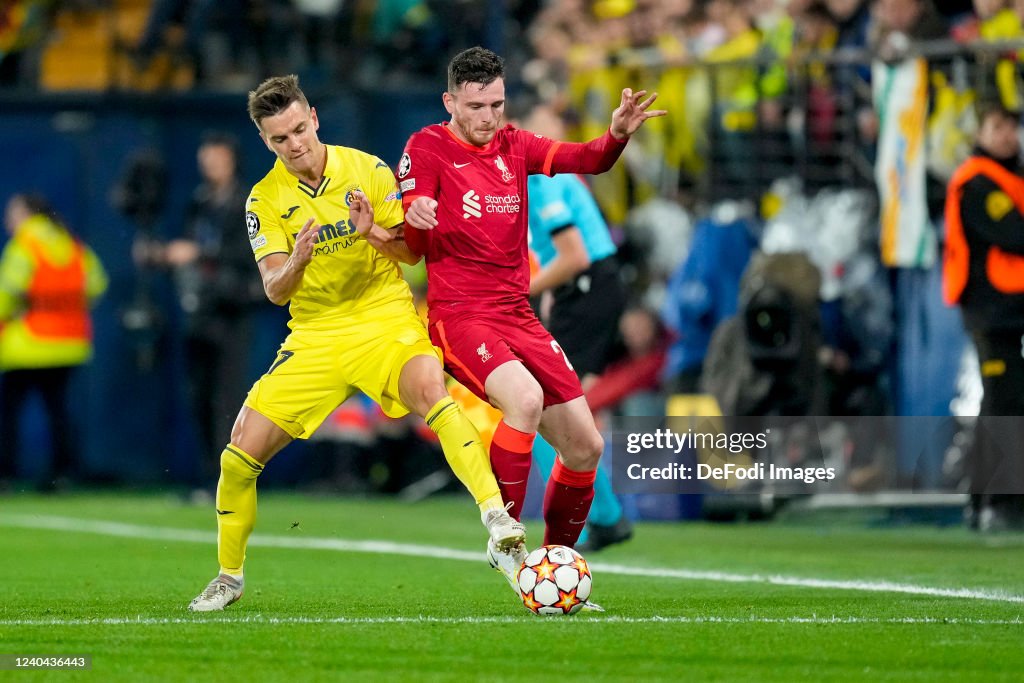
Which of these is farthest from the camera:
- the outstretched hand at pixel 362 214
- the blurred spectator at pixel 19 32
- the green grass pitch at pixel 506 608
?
the blurred spectator at pixel 19 32

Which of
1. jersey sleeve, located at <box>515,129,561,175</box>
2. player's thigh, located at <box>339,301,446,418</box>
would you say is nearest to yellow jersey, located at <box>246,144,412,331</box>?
player's thigh, located at <box>339,301,446,418</box>

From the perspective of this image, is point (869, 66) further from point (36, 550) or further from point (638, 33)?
point (36, 550)

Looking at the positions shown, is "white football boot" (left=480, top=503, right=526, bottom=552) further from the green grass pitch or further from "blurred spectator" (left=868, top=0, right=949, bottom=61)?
"blurred spectator" (left=868, top=0, right=949, bottom=61)

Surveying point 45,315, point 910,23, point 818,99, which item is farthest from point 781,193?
point 45,315

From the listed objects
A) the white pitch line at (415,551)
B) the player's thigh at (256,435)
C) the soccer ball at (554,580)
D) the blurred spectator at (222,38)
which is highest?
the blurred spectator at (222,38)

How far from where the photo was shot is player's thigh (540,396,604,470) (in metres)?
7.37

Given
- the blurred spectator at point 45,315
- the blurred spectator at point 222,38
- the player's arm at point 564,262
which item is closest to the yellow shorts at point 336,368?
the player's arm at point 564,262

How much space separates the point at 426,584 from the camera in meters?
8.30

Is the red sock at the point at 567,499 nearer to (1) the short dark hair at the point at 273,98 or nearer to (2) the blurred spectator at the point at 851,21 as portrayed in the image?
(1) the short dark hair at the point at 273,98

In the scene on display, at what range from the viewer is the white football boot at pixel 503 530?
6.66 metres

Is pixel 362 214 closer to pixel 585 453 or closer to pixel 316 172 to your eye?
pixel 316 172

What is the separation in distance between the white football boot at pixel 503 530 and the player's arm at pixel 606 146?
147 centimetres

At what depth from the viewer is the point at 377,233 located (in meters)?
7.10

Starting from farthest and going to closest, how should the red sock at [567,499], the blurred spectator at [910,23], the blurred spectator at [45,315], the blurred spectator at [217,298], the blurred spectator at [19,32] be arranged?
the blurred spectator at [19,32] < the blurred spectator at [45,315] < the blurred spectator at [217,298] < the blurred spectator at [910,23] < the red sock at [567,499]
